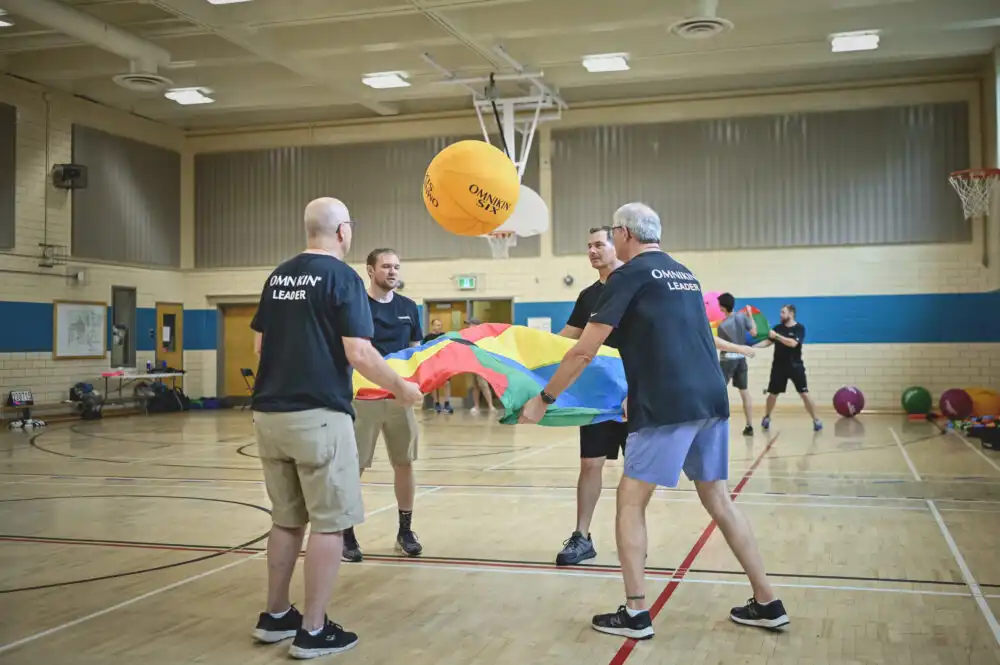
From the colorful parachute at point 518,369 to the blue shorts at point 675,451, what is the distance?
1.04 meters

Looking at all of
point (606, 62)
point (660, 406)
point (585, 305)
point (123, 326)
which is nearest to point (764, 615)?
point (660, 406)

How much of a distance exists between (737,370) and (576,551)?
911 centimetres

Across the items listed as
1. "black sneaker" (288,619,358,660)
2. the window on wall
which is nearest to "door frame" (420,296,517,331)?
the window on wall

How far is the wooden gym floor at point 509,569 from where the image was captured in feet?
13.2

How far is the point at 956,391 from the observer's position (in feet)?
52.6

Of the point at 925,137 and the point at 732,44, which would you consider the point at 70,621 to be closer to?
the point at 732,44

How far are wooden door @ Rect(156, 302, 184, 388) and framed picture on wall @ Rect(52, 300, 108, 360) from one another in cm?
186

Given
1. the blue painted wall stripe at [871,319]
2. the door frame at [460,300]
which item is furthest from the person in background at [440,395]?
the blue painted wall stripe at [871,319]

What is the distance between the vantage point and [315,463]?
3.92 metres

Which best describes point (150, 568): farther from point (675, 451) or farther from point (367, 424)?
point (675, 451)

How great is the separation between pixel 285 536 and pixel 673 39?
14.0 m

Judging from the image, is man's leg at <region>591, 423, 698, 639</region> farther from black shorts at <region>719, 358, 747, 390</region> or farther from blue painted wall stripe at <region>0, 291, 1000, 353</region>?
blue painted wall stripe at <region>0, 291, 1000, 353</region>

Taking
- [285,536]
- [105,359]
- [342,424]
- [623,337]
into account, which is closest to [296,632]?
[285,536]

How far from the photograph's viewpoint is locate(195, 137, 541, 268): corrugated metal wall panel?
2131cm
